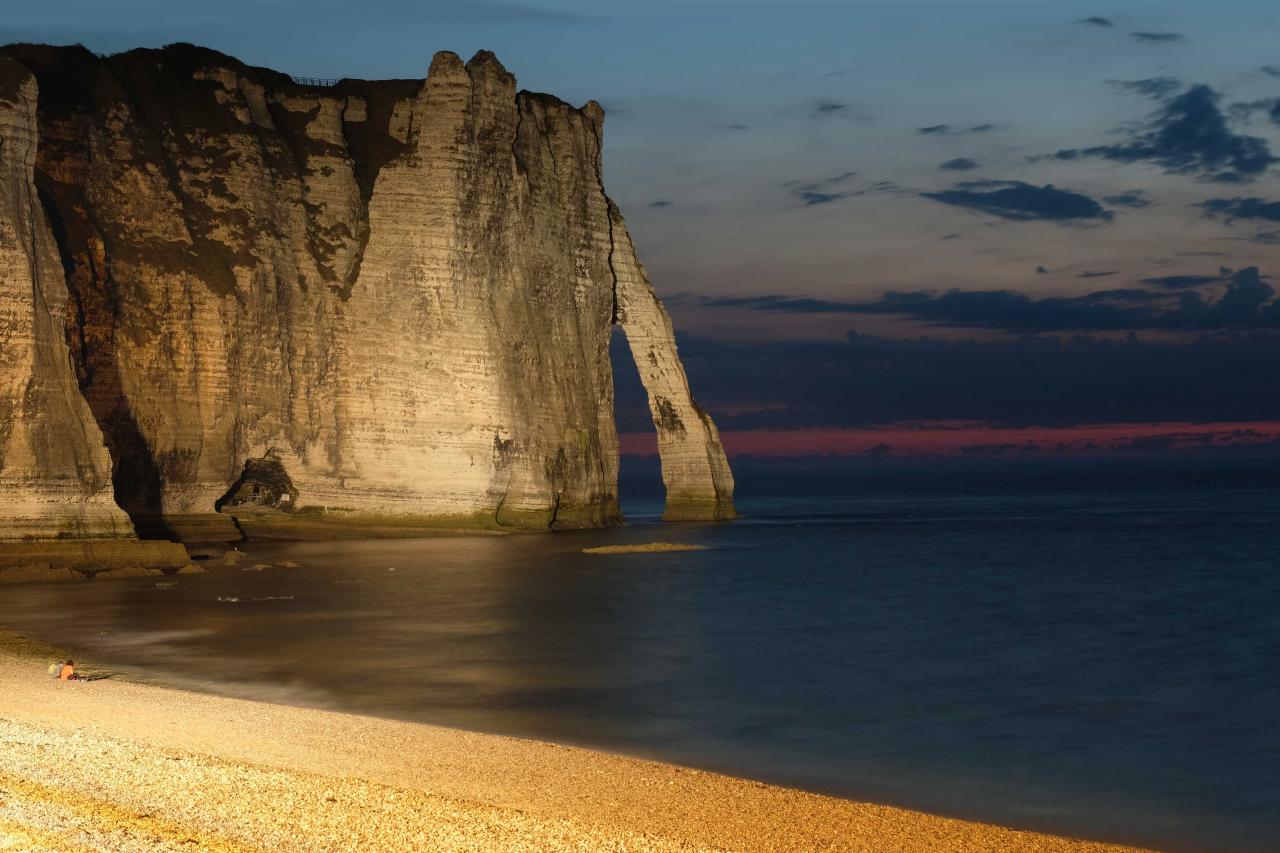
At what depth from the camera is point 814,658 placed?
22.8 metres

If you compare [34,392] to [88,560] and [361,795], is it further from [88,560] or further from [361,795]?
[361,795]

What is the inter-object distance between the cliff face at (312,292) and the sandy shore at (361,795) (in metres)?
32.7

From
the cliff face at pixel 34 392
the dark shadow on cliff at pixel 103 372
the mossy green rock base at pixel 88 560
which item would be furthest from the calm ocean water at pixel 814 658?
the dark shadow on cliff at pixel 103 372

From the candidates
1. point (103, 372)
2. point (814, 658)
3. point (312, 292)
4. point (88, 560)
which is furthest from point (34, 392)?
point (814, 658)

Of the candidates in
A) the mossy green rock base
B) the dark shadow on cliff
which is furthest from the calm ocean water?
the dark shadow on cliff

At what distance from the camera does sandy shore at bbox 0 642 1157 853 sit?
30.9 feet

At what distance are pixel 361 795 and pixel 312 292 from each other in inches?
1642

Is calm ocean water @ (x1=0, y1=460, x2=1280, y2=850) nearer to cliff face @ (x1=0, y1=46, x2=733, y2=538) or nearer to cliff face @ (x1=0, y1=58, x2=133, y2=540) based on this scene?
cliff face @ (x1=0, y1=58, x2=133, y2=540)

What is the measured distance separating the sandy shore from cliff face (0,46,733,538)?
32.7 metres

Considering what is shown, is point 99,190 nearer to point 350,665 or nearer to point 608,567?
point 608,567

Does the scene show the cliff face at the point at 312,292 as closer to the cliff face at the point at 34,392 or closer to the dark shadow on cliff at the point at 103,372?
the dark shadow on cliff at the point at 103,372

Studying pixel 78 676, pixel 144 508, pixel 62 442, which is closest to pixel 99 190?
pixel 144 508

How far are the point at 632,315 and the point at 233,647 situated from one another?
131 feet

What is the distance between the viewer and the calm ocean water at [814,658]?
14273 mm
